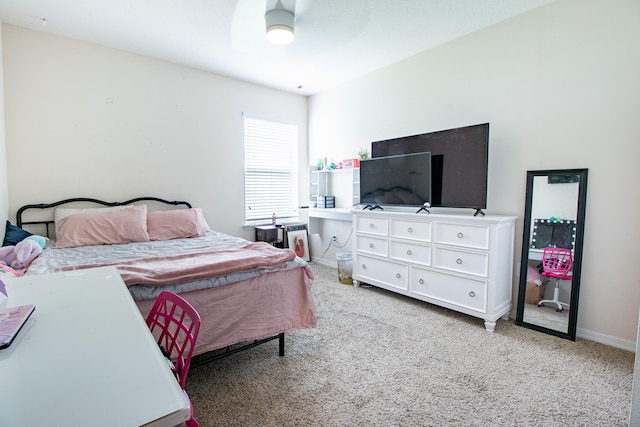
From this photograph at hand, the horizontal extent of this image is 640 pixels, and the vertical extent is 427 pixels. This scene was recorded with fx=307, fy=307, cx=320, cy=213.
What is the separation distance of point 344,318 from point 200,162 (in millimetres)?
2677

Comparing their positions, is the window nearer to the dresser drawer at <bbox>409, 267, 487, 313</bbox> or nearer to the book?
the dresser drawer at <bbox>409, 267, 487, 313</bbox>

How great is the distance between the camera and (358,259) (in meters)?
3.66

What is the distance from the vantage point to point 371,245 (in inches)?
137

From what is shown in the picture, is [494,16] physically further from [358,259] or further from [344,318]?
[344,318]

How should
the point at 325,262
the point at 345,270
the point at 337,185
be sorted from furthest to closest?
the point at 325,262, the point at 337,185, the point at 345,270

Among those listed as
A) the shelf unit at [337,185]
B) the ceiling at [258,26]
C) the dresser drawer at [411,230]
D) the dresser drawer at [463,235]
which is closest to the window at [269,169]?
the shelf unit at [337,185]

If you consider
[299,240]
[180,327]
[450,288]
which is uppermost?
[180,327]

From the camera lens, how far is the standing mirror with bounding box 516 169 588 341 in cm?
241

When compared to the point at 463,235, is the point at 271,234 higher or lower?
lower

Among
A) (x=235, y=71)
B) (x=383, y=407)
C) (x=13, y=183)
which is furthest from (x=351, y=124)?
(x=13, y=183)

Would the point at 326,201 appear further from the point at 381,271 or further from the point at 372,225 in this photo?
the point at 381,271

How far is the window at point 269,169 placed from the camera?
14.6 ft

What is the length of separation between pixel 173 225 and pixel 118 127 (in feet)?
4.21

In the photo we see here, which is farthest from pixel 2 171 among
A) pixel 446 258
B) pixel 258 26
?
pixel 446 258
